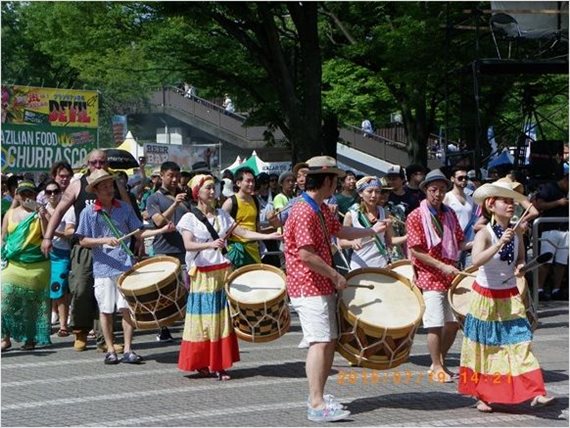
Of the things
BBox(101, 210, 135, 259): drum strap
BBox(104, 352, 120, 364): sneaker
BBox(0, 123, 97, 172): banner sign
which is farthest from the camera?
BBox(0, 123, 97, 172): banner sign

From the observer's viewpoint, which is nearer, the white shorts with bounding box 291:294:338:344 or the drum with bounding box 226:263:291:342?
the white shorts with bounding box 291:294:338:344

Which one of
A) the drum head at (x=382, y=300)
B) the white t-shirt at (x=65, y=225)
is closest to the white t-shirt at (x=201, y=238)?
the drum head at (x=382, y=300)

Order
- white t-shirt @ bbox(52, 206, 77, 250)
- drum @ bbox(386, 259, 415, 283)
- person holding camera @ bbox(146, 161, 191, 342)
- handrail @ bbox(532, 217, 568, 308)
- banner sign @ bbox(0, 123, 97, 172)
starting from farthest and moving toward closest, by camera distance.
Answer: banner sign @ bbox(0, 123, 97, 172)
handrail @ bbox(532, 217, 568, 308)
person holding camera @ bbox(146, 161, 191, 342)
white t-shirt @ bbox(52, 206, 77, 250)
drum @ bbox(386, 259, 415, 283)

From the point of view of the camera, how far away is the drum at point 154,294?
34.4 ft

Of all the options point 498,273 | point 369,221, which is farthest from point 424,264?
point 369,221

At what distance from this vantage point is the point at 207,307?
10133 mm

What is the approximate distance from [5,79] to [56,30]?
15624mm

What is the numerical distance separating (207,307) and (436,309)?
1.97m

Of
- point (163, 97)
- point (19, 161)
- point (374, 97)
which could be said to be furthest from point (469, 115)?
point (163, 97)

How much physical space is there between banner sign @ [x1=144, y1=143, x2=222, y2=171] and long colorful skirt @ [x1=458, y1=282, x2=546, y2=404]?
2158cm

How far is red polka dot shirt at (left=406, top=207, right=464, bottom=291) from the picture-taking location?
31.6ft

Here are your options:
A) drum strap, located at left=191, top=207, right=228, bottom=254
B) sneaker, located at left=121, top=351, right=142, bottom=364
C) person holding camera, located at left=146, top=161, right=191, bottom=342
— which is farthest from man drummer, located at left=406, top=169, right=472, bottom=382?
person holding camera, located at left=146, top=161, right=191, bottom=342

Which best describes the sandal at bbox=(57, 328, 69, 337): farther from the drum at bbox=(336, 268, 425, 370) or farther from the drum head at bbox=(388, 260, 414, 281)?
the drum at bbox=(336, 268, 425, 370)

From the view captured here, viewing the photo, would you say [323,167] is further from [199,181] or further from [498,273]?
[199,181]
